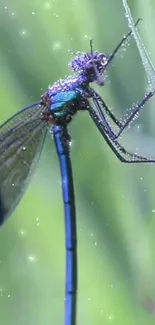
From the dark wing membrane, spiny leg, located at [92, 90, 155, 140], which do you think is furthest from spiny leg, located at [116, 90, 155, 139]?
the dark wing membrane

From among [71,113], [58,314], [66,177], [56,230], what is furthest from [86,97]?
[58,314]

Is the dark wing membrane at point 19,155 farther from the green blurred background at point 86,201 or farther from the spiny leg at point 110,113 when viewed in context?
the spiny leg at point 110,113

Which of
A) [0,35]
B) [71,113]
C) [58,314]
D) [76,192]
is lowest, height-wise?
[58,314]

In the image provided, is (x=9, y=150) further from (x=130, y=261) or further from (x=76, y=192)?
(x=130, y=261)

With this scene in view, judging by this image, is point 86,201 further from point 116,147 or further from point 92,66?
point 92,66

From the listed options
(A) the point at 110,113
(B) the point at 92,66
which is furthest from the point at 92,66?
(A) the point at 110,113

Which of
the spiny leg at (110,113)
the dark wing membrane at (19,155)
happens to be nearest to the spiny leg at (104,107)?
the spiny leg at (110,113)

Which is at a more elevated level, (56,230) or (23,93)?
(23,93)
